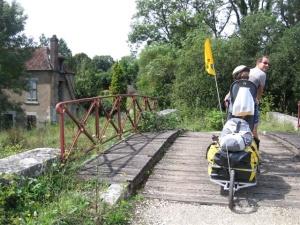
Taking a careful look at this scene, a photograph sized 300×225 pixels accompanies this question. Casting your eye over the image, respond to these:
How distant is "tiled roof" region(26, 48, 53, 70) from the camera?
36.2 metres

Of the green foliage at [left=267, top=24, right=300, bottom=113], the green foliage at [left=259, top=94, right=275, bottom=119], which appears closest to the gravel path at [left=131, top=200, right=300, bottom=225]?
the green foliage at [left=259, top=94, right=275, bottom=119]

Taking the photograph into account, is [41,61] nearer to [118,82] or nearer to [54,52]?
[54,52]

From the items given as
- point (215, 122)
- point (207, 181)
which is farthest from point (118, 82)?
point (207, 181)

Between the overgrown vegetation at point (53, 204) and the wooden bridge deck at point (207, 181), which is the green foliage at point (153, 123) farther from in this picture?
the overgrown vegetation at point (53, 204)

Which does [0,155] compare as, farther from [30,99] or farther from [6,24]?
[30,99]

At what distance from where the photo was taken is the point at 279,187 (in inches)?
240

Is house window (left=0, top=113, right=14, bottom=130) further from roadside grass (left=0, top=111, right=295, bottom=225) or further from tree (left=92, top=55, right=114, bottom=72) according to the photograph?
tree (left=92, top=55, right=114, bottom=72)

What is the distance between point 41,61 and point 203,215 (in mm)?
33602

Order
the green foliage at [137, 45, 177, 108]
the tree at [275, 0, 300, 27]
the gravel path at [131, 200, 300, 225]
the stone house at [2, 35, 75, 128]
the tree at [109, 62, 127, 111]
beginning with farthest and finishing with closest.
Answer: the tree at [109, 62, 127, 111], the stone house at [2, 35, 75, 128], the tree at [275, 0, 300, 27], the green foliage at [137, 45, 177, 108], the gravel path at [131, 200, 300, 225]

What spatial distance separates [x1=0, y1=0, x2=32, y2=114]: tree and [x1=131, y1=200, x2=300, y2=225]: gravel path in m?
23.8

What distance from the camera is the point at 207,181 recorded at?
6.32 m

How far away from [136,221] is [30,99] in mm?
34137

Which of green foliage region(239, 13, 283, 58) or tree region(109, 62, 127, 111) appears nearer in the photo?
green foliage region(239, 13, 283, 58)

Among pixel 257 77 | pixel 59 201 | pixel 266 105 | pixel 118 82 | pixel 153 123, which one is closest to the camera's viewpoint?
pixel 59 201
